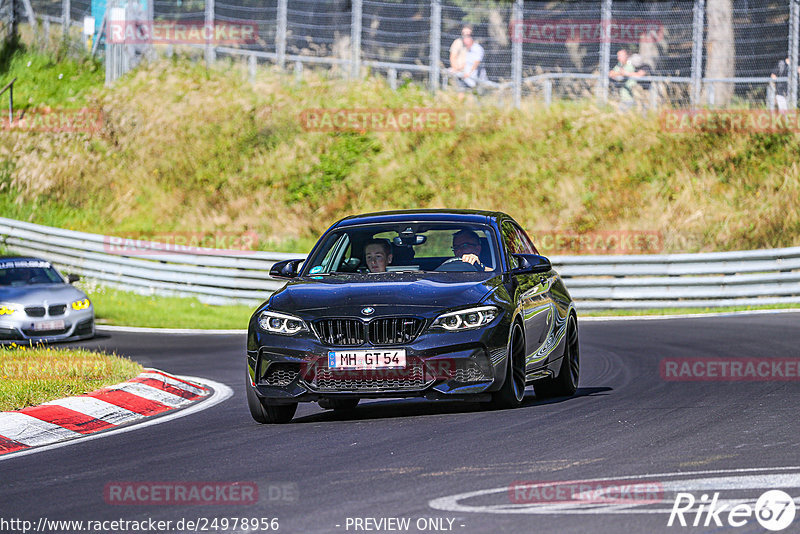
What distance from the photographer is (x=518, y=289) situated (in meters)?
10.0

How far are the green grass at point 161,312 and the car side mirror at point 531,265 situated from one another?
40.3 feet

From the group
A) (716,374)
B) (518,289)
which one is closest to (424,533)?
(518,289)

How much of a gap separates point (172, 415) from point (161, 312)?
14.5 m

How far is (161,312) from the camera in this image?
24.8m

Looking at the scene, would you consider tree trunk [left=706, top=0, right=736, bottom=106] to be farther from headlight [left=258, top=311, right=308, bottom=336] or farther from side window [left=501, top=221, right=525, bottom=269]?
headlight [left=258, top=311, right=308, bottom=336]

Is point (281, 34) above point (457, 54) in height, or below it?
above

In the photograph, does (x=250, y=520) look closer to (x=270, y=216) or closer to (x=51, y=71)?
(x=270, y=216)

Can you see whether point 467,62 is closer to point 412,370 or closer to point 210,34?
point 210,34

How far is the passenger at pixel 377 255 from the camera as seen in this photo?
10.4 metres

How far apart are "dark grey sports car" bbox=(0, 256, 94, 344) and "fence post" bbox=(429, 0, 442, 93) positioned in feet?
44.0

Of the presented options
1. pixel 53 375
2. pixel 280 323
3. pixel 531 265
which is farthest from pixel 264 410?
pixel 53 375

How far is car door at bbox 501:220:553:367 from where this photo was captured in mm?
9977

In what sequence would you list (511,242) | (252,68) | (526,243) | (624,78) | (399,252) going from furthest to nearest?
(252,68) < (624,78) < (526,243) < (511,242) < (399,252)

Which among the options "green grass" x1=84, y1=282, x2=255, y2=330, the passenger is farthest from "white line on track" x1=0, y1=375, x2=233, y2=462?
"green grass" x1=84, y1=282, x2=255, y2=330
